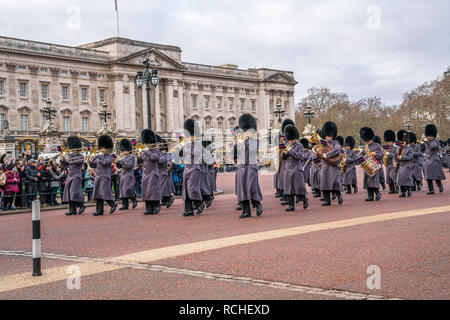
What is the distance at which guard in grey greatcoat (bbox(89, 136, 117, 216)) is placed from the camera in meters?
15.0

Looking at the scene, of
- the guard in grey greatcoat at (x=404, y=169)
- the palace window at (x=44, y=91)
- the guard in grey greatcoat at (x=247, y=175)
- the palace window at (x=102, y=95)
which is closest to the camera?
the guard in grey greatcoat at (x=247, y=175)

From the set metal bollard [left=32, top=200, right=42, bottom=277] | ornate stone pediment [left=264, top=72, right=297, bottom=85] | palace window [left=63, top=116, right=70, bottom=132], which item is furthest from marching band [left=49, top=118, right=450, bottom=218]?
ornate stone pediment [left=264, top=72, right=297, bottom=85]

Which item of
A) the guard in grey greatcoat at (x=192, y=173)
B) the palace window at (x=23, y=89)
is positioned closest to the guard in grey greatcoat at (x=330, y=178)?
the guard in grey greatcoat at (x=192, y=173)

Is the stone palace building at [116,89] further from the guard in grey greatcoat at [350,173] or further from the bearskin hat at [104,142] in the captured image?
the guard in grey greatcoat at [350,173]

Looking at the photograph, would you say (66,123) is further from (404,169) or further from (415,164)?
(404,169)

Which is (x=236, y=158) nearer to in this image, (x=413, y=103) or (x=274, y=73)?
(x=413, y=103)

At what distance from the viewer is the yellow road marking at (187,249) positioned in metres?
6.88

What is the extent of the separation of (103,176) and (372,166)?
7009mm

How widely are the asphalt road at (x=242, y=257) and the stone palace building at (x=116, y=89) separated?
47.2 m

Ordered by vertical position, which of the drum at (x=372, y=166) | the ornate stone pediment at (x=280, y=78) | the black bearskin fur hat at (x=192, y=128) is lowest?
the drum at (x=372, y=166)

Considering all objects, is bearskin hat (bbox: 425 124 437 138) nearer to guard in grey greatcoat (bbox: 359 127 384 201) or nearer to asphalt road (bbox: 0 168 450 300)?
guard in grey greatcoat (bbox: 359 127 384 201)
